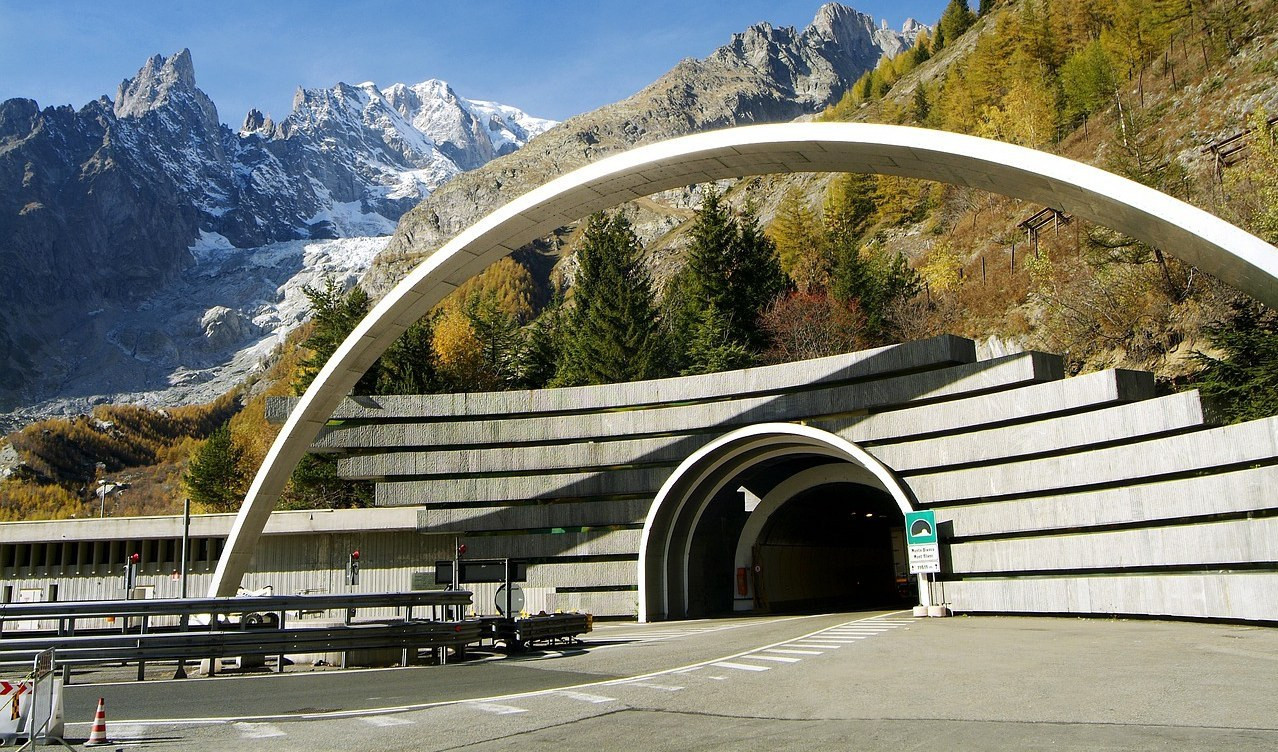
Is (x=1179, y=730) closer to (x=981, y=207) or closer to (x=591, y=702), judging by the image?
(x=591, y=702)

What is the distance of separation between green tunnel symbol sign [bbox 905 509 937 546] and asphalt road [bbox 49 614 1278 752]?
8858 mm

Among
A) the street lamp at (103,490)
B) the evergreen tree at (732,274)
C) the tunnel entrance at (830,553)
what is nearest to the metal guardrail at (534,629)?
the tunnel entrance at (830,553)

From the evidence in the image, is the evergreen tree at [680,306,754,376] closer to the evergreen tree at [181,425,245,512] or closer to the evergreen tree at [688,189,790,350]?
the evergreen tree at [688,189,790,350]

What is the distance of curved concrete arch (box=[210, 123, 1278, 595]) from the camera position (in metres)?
17.3

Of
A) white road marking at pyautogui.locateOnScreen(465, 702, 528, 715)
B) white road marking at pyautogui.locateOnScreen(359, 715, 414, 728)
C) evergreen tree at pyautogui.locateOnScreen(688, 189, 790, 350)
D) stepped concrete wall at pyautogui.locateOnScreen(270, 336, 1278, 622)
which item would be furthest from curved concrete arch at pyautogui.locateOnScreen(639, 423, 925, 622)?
evergreen tree at pyautogui.locateOnScreen(688, 189, 790, 350)

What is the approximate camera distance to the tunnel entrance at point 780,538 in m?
34.0

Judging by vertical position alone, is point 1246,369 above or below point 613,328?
below

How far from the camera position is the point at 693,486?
106 feet

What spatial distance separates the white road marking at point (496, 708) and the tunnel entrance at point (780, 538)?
22368 millimetres

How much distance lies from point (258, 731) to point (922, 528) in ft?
70.2

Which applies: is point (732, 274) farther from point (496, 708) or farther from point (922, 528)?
point (496, 708)

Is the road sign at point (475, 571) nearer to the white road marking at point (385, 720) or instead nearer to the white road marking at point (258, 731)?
the white road marking at point (385, 720)

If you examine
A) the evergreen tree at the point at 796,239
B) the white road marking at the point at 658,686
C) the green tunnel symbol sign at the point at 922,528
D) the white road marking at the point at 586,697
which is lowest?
the white road marking at the point at 658,686

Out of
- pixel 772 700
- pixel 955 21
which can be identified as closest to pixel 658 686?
pixel 772 700
